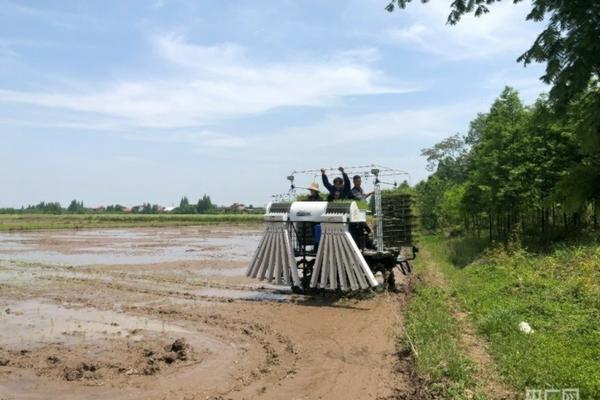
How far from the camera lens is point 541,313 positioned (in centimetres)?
1046

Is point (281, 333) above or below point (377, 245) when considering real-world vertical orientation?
below

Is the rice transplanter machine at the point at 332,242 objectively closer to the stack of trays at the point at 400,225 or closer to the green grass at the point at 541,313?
the stack of trays at the point at 400,225

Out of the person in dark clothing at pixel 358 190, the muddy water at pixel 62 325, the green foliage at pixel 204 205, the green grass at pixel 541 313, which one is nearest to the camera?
the green grass at pixel 541 313

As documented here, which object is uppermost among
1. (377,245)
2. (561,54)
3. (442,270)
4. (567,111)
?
(561,54)

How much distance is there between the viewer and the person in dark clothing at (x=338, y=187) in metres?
14.6

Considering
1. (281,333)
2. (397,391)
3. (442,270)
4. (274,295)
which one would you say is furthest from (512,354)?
(442,270)

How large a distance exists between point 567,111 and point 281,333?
716 cm

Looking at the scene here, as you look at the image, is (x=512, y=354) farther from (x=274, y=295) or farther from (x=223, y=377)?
(x=274, y=295)

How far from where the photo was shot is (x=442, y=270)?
20906 mm

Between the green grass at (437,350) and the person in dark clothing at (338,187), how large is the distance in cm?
366

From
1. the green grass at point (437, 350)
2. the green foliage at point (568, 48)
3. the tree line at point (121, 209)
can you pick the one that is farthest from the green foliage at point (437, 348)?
the tree line at point (121, 209)

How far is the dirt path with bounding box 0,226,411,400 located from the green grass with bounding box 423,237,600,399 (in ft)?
5.50

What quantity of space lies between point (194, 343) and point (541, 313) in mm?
6663

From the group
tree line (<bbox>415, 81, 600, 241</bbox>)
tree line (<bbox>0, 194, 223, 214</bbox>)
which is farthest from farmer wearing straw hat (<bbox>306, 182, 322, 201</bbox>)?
tree line (<bbox>0, 194, 223, 214</bbox>)
